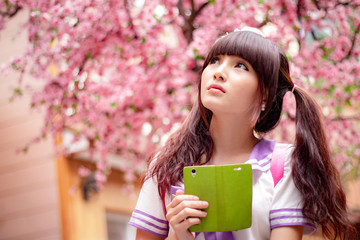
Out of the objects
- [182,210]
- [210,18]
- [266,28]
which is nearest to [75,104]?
[210,18]

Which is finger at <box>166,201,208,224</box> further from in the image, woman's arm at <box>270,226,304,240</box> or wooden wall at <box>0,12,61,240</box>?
wooden wall at <box>0,12,61,240</box>

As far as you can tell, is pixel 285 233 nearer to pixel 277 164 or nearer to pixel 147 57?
pixel 277 164

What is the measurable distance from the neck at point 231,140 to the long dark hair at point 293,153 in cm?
4

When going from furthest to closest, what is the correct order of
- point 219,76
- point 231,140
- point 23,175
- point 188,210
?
point 23,175 → point 231,140 → point 219,76 → point 188,210

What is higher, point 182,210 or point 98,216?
point 98,216

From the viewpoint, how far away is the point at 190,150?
1.71 meters

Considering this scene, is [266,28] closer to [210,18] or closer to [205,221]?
[210,18]

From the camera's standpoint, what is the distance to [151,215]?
64.8 inches

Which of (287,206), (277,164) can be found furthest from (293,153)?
(287,206)

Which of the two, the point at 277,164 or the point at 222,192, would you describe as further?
the point at 277,164

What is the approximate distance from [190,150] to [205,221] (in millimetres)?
365

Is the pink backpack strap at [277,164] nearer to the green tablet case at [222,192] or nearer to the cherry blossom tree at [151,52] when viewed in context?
the green tablet case at [222,192]

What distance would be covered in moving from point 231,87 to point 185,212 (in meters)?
0.47

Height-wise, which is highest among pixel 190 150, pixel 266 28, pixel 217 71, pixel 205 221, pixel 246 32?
pixel 266 28
